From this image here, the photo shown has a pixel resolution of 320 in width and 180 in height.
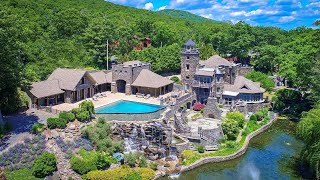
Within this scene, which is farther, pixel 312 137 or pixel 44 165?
pixel 312 137

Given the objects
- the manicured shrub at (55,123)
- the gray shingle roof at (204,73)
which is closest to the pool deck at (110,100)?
the manicured shrub at (55,123)

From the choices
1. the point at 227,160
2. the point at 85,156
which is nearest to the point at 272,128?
the point at 227,160

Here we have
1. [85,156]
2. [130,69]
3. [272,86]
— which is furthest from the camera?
[272,86]

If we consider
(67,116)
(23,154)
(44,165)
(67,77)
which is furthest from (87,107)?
(44,165)

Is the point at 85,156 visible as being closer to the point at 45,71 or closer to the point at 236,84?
the point at 45,71

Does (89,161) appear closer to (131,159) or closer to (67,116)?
(131,159)

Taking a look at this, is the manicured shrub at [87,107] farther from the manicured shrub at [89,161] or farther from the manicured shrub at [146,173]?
the manicured shrub at [146,173]

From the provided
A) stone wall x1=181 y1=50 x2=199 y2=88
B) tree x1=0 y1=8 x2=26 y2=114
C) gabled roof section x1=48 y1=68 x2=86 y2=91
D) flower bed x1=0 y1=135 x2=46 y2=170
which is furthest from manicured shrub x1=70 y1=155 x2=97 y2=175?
stone wall x1=181 y1=50 x2=199 y2=88
